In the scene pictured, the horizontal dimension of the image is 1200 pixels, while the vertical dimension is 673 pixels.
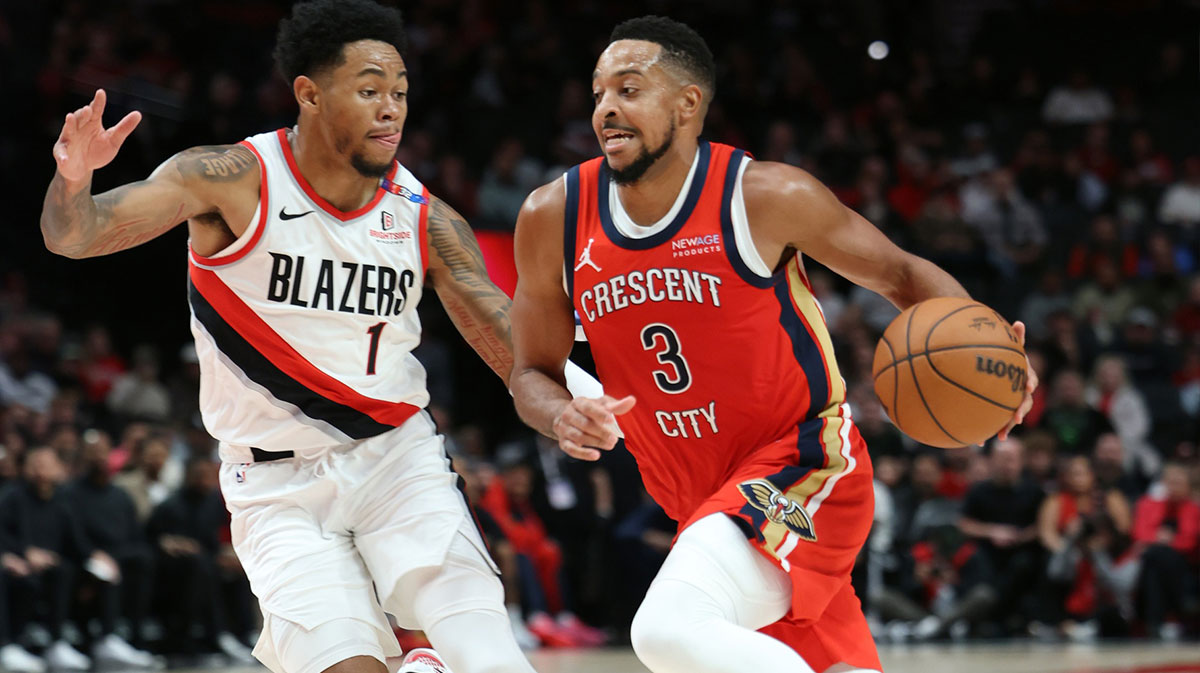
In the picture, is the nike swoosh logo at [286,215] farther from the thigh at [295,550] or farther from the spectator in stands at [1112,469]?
the spectator in stands at [1112,469]

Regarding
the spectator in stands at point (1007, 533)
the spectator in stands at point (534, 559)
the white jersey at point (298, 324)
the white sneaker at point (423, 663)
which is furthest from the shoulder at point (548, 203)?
the spectator in stands at point (1007, 533)

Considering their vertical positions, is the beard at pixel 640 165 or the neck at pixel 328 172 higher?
the beard at pixel 640 165

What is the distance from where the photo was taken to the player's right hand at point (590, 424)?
162 inches

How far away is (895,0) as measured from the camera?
20188 mm

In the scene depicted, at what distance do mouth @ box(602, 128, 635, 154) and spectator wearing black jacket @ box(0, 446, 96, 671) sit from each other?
754 centimetres

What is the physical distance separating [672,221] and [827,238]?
500 mm

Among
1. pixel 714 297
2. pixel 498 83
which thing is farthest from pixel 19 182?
pixel 714 297

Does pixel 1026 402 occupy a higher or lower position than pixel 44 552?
higher

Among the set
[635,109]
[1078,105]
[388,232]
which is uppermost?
[1078,105]

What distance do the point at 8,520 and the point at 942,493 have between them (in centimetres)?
785

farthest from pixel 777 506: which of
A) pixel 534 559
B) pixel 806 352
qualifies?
pixel 534 559

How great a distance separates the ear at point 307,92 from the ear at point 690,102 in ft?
4.17

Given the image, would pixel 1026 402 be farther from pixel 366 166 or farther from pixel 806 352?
pixel 366 166

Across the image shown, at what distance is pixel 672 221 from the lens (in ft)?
15.2
